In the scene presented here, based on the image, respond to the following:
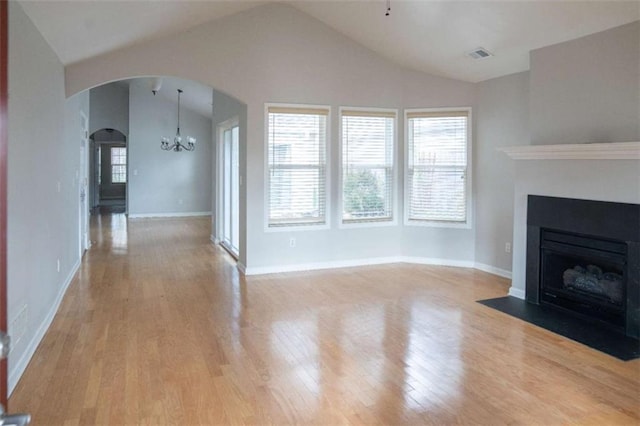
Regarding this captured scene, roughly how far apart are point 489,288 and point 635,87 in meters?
2.39

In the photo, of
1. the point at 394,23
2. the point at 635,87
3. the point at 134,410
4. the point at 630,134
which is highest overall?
the point at 394,23

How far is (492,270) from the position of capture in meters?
5.86

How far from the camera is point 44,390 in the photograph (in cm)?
272

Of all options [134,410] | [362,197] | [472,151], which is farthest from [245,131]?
[134,410]

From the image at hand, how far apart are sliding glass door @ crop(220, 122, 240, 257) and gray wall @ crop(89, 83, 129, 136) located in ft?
18.4

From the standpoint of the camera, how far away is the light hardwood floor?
8.25 feet

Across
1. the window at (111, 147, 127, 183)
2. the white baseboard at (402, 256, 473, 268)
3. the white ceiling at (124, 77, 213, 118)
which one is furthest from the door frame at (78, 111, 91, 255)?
the window at (111, 147, 127, 183)

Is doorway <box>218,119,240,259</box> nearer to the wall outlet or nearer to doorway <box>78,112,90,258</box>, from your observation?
doorway <box>78,112,90,258</box>

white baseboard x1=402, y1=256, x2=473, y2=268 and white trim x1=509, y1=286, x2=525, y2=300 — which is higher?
white baseboard x1=402, y1=256, x2=473, y2=268

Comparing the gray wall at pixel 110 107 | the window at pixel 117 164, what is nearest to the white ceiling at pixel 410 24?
the gray wall at pixel 110 107

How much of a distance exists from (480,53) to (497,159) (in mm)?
1332

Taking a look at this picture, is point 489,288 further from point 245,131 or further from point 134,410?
point 134,410

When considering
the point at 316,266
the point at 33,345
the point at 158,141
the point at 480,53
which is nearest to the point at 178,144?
the point at 158,141

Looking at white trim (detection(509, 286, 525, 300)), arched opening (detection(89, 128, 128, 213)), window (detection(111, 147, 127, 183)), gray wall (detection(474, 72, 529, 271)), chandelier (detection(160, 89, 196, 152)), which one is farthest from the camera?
window (detection(111, 147, 127, 183))
